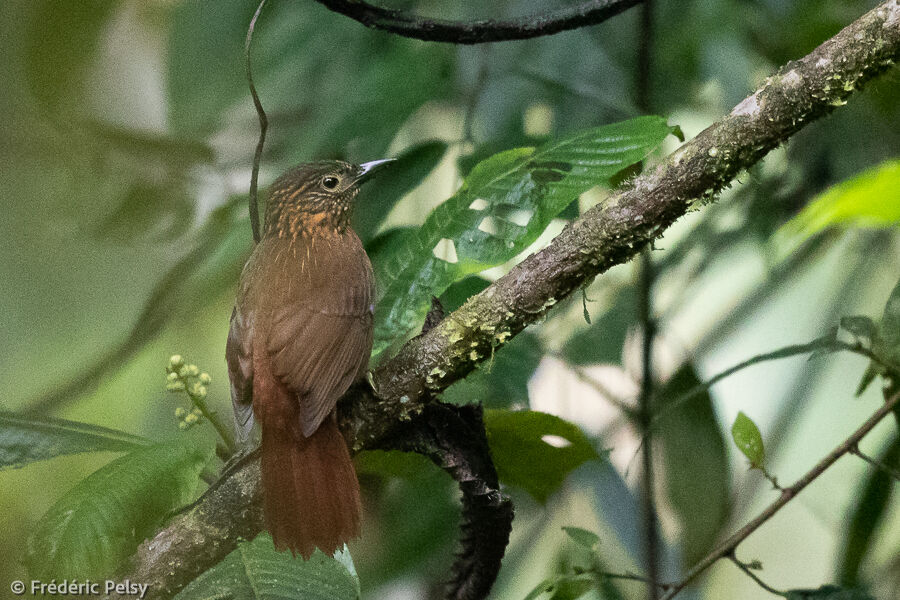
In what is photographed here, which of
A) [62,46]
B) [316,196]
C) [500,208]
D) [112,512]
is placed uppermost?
[62,46]

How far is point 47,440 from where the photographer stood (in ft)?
3.08

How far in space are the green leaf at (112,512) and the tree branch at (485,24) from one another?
678 mm

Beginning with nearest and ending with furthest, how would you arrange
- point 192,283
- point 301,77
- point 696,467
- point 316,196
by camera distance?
point 316,196 → point 192,283 → point 696,467 → point 301,77

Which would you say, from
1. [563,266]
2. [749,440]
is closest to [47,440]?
[563,266]

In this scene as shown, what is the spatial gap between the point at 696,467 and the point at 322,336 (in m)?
1.00

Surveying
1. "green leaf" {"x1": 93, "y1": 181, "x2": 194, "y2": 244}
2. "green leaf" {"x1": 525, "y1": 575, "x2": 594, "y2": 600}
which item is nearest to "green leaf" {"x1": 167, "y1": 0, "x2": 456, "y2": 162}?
"green leaf" {"x1": 93, "y1": 181, "x2": 194, "y2": 244}

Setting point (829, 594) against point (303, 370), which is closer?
point (303, 370)

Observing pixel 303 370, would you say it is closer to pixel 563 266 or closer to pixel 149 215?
pixel 563 266

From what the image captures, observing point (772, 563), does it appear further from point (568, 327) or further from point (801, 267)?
point (568, 327)

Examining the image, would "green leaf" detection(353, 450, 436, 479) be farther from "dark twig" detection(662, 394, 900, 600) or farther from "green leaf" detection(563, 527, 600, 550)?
"dark twig" detection(662, 394, 900, 600)

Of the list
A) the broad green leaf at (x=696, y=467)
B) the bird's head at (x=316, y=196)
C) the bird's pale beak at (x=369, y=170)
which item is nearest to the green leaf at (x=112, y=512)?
the bird's head at (x=316, y=196)

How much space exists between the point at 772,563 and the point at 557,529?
752 millimetres

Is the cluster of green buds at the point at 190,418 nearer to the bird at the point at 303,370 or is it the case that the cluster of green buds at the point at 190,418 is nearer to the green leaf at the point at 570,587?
the bird at the point at 303,370

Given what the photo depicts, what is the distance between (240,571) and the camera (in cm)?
88
